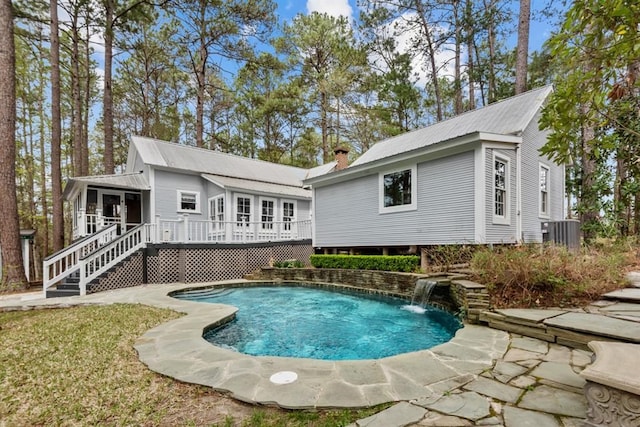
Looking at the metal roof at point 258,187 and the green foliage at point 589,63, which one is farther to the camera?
the metal roof at point 258,187

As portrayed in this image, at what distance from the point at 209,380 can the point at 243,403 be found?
1.62 feet

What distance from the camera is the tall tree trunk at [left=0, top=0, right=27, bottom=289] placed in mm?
8781

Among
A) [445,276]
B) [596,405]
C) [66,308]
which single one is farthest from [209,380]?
[66,308]

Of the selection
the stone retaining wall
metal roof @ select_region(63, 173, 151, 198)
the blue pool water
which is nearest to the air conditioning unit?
the stone retaining wall

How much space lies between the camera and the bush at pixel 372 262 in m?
8.12

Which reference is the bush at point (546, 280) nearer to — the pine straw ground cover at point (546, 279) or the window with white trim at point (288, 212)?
the pine straw ground cover at point (546, 279)

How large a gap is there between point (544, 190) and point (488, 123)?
2.88 m

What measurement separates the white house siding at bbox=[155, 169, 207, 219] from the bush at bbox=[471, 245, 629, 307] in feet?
38.0

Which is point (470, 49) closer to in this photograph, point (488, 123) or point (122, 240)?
point (488, 123)

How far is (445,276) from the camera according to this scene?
6.44 metres

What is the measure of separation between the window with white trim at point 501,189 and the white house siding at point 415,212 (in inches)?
32.5

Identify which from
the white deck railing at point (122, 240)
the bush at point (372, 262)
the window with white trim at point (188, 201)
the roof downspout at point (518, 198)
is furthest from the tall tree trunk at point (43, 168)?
the roof downspout at point (518, 198)

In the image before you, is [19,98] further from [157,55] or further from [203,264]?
[203,264]

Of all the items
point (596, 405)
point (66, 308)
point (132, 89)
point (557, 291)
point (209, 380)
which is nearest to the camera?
point (596, 405)
